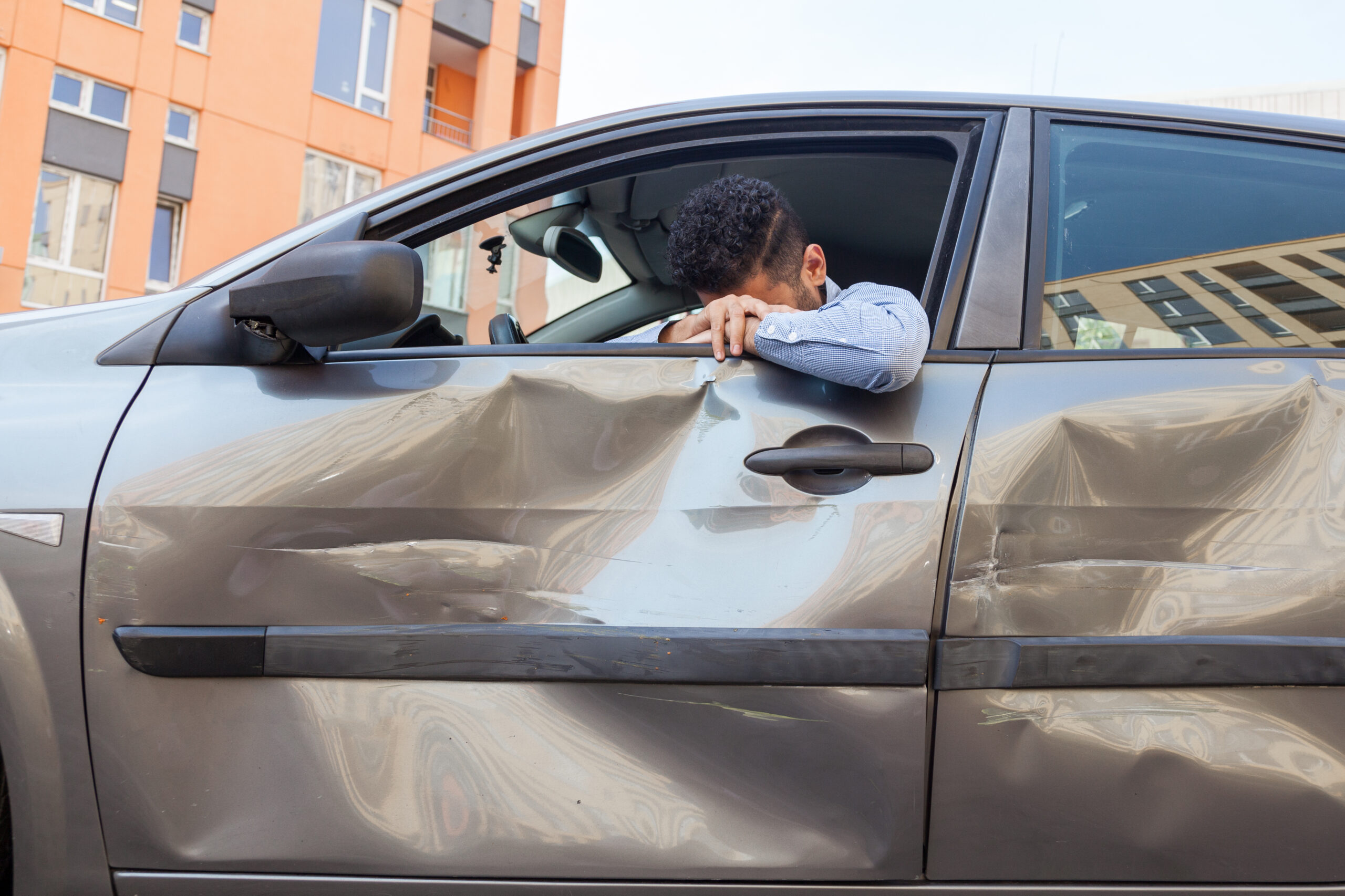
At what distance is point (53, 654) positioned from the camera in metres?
1.22

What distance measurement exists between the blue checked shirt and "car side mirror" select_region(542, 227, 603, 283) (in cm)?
92

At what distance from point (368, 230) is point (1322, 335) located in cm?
150

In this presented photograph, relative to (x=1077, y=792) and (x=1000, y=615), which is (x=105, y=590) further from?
(x=1077, y=792)

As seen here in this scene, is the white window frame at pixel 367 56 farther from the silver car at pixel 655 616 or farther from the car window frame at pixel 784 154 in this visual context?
the silver car at pixel 655 616

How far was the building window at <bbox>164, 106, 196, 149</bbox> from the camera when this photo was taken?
40.6 ft

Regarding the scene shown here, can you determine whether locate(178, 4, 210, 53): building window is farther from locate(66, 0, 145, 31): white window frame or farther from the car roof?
the car roof

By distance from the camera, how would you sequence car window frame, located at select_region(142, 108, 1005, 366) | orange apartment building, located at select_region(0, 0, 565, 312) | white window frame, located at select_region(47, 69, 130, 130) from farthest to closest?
white window frame, located at select_region(47, 69, 130, 130), orange apartment building, located at select_region(0, 0, 565, 312), car window frame, located at select_region(142, 108, 1005, 366)

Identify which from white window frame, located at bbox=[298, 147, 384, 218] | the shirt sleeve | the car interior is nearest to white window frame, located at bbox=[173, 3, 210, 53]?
white window frame, located at bbox=[298, 147, 384, 218]

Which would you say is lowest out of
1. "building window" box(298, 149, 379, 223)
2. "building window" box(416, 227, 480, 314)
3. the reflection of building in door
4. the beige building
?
the reflection of building in door

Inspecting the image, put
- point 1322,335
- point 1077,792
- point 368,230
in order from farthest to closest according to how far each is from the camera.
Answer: point 368,230 → point 1322,335 → point 1077,792

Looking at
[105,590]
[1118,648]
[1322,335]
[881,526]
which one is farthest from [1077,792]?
[105,590]

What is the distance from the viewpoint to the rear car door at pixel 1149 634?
3.84ft

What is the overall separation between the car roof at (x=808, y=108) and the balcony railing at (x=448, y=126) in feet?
48.4

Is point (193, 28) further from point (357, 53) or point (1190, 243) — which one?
point (1190, 243)
